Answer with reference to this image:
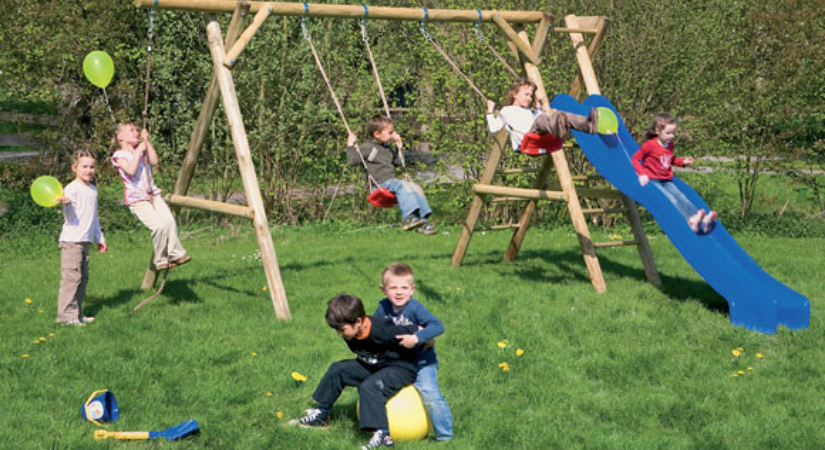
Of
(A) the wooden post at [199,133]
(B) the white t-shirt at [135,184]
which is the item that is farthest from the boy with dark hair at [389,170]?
(B) the white t-shirt at [135,184]

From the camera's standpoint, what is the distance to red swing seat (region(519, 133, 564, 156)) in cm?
791

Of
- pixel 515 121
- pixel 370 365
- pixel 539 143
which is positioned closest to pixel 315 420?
pixel 370 365

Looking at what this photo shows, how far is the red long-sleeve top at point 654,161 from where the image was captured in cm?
843

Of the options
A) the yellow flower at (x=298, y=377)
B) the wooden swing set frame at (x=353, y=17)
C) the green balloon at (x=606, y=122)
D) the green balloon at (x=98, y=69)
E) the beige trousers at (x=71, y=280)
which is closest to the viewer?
the yellow flower at (x=298, y=377)

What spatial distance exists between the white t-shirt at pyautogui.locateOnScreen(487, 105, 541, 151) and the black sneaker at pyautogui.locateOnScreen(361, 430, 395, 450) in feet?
13.0

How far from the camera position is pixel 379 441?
4.66m

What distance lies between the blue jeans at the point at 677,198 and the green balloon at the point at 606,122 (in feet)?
2.36

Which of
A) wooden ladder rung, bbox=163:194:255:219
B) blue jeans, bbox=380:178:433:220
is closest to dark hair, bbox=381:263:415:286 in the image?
blue jeans, bbox=380:178:433:220

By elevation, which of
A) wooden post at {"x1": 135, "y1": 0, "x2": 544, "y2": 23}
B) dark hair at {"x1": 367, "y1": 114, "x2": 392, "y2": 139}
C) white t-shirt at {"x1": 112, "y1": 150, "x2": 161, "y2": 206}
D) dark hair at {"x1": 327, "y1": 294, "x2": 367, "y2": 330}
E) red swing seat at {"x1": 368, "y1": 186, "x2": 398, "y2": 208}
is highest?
wooden post at {"x1": 135, "y1": 0, "x2": 544, "y2": 23}

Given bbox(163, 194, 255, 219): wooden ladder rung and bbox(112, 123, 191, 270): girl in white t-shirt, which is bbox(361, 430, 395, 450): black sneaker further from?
bbox(112, 123, 191, 270): girl in white t-shirt

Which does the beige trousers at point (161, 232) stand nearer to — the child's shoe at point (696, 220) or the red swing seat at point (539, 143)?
the red swing seat at point (539, 143)

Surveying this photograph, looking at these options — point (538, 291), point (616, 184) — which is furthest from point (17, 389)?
point (616, 184)

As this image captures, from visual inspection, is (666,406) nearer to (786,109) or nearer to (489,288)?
(489,288)

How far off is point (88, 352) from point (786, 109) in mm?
10275
